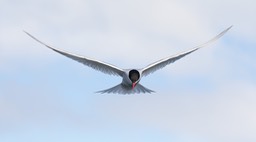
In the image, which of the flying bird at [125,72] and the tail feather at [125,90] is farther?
the tail feather at [125,90]

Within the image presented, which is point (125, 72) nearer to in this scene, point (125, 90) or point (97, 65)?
point (125, 90)

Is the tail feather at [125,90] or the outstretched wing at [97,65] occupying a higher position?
the outstretched wing at [97,65]

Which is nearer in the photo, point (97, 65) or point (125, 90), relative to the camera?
point (125, 90)

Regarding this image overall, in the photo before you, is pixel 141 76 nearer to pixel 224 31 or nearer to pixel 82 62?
pixel 82 62

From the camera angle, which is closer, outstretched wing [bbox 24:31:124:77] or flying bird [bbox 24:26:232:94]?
flying bird [bbox 24:26:232:94]

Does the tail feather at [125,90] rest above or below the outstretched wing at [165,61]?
below

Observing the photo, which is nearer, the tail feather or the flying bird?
the flying bird

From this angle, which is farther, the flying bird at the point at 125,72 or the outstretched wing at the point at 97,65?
the outstretched wing at the point at 97,65

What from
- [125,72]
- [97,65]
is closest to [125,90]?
[125,72]

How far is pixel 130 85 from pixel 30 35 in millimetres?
8706

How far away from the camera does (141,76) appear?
5881 cm

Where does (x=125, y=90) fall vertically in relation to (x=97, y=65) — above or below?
below

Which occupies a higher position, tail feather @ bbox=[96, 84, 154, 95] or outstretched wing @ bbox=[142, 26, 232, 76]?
outstretched wing @ bbox=[142, 26, 232, 76]

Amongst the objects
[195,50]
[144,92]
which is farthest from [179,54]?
[144,92]
